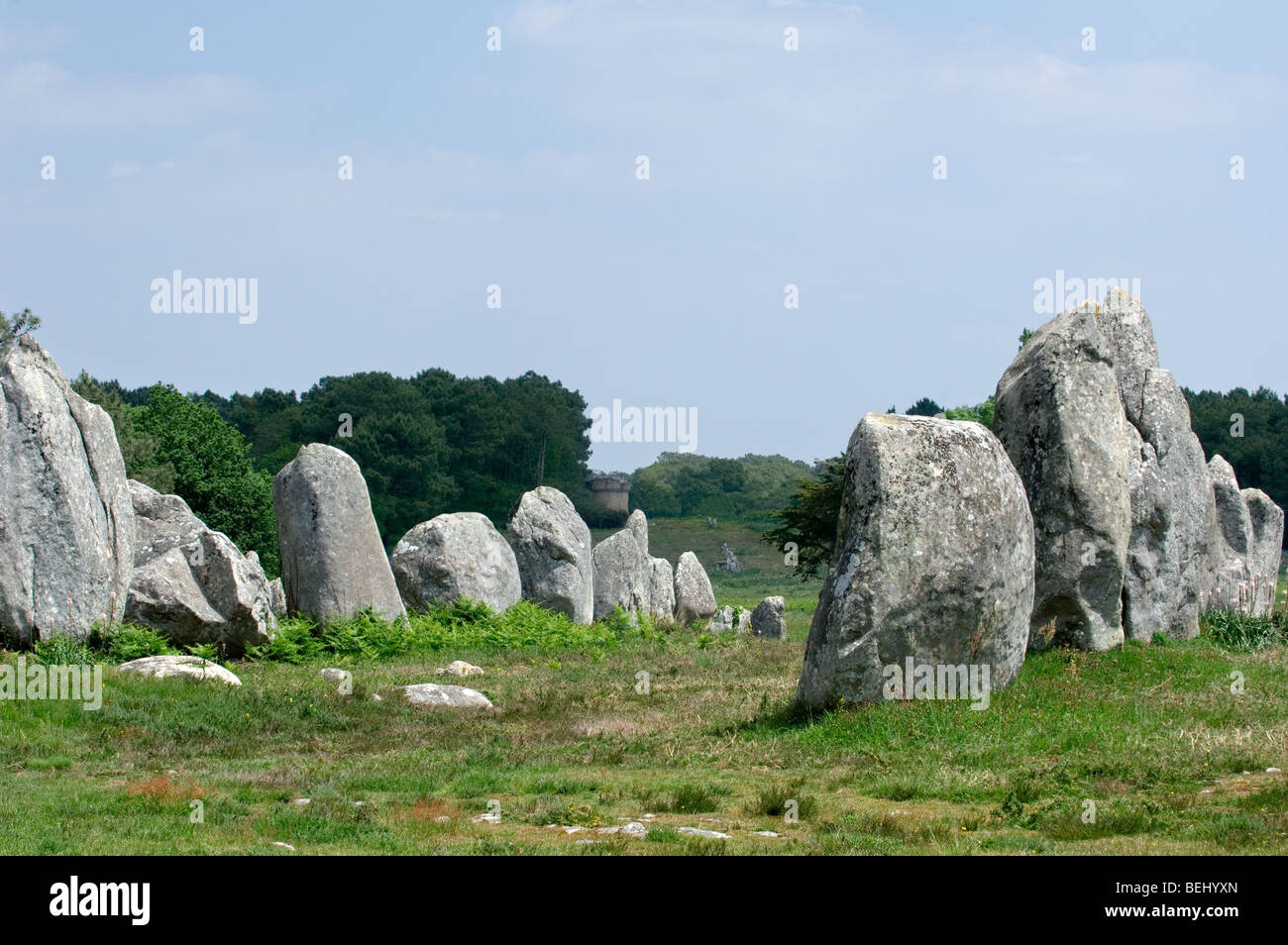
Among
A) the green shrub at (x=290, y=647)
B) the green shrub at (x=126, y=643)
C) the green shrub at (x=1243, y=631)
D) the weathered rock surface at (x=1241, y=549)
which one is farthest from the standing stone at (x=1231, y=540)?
the green shrub at (x=126, y=643)

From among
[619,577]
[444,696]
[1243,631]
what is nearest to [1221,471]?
[1243,631]

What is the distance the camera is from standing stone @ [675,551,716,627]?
121 feet

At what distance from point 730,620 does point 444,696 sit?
69.3 feet

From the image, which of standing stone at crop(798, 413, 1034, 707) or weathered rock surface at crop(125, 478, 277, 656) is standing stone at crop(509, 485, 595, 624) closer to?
weathered rock surface at crop(125, 478, 277, 656)

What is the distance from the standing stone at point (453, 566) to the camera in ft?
90.5

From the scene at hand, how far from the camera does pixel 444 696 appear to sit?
54.5ft

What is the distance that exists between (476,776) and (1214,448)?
238ft

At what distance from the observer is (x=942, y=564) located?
45.2ft

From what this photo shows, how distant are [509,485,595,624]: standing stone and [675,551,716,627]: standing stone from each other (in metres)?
5.74

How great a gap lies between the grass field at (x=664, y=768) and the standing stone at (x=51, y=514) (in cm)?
263

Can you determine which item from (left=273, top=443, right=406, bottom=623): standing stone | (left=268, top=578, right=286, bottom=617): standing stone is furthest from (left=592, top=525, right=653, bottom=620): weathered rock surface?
(left=273, top=443, right=406, bottom=623): standing stone

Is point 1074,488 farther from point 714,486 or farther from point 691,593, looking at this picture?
point 714,486
